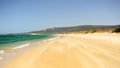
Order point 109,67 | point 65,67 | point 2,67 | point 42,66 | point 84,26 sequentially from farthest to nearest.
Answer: point 84,26 → point 2,67 → point 42,66 → point 65,67 → point 109,67

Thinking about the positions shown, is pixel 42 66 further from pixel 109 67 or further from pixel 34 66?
pixel 109 67

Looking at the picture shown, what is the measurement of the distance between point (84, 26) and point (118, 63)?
609 ft

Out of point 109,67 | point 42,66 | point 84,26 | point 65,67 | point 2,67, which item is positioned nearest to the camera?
point 109,67

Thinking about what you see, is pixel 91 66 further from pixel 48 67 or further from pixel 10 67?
pixel 10 67

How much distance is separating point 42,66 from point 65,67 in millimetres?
1061

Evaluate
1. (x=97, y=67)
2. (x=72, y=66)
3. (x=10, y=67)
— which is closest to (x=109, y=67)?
(x=97, y=67)

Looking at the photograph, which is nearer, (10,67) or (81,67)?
(81,67)

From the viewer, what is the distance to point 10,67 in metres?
7.20

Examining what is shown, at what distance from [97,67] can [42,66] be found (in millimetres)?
2240

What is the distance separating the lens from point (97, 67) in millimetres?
5836

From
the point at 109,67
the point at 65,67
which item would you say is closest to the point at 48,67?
the point at 65,67

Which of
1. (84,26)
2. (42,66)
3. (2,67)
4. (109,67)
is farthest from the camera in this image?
(84,26)

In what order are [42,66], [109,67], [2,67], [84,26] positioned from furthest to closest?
[84,26] → [2,67] → [42,66] → [109,67]

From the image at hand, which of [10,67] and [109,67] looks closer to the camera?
[109,67]
